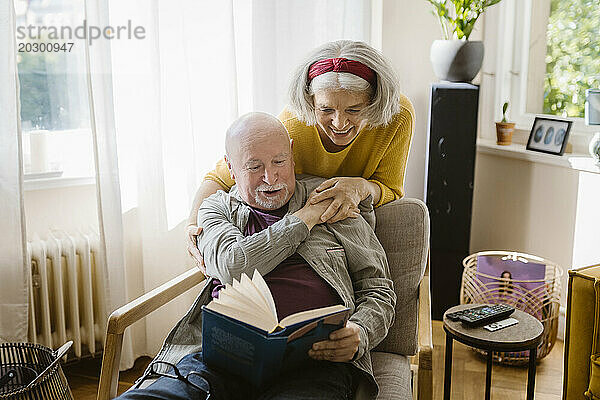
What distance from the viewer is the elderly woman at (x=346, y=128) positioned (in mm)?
1850

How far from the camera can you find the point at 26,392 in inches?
72.6

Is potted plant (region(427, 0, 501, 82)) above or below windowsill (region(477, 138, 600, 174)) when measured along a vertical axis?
above

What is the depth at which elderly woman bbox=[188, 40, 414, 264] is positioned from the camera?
6.07ft

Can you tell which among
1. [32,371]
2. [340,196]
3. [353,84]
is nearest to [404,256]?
[340,196]

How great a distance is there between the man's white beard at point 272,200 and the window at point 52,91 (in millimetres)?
1117

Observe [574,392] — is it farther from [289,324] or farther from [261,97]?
[261,97]

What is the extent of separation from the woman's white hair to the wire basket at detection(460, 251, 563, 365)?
124 cm

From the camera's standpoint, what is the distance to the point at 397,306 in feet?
6.36

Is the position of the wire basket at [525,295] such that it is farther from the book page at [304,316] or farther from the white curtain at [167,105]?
the book page at [304,316]

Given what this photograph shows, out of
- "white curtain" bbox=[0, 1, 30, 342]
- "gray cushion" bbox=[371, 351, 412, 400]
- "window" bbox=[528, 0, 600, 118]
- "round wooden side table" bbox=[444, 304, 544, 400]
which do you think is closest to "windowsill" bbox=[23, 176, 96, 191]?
"white curtain" bbox=[0, 1, 30, 342]

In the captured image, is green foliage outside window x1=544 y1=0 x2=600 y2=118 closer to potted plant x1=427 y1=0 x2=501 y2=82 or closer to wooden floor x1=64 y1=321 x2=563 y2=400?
potted plant x1=427 y1=0 x2=501 y2=82

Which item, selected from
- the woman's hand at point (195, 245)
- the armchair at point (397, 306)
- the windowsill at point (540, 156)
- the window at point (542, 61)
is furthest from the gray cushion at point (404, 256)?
the window at point (542, 61)

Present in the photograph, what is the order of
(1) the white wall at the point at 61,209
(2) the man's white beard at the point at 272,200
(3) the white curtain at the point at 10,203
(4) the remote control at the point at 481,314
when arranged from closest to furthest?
(2) the man's white beard at the point at 272,200
(4) the remote control at the point at 481,314
(3) the white curtain at the point at 10,203
(1) the white wall at the point at 61,209

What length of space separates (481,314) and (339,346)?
2.41ft
